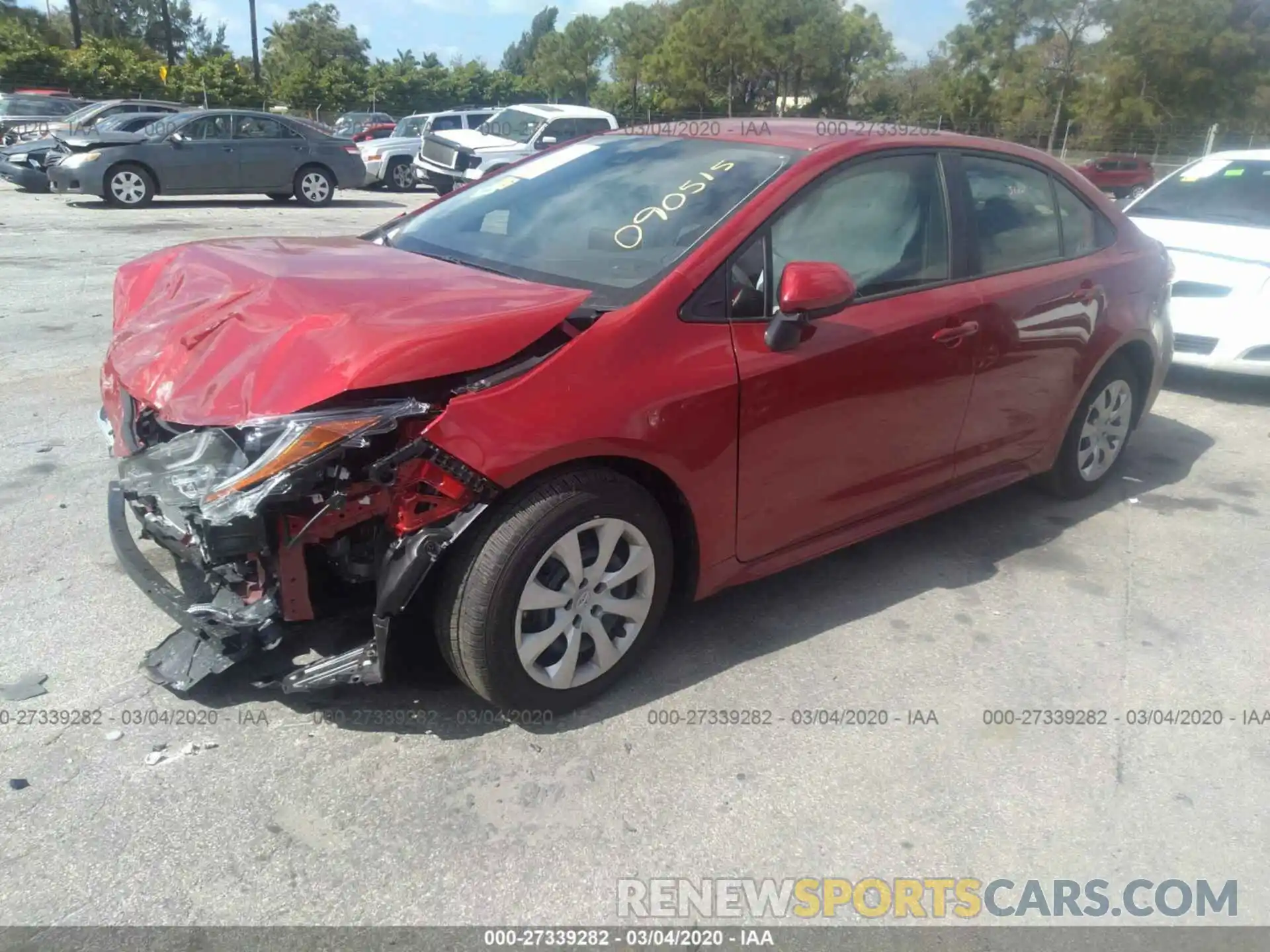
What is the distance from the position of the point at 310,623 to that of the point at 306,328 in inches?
32.4

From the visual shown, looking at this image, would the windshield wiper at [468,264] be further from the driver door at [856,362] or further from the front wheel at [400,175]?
the front wheel at [400,175]

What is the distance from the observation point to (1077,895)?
2.54 metres

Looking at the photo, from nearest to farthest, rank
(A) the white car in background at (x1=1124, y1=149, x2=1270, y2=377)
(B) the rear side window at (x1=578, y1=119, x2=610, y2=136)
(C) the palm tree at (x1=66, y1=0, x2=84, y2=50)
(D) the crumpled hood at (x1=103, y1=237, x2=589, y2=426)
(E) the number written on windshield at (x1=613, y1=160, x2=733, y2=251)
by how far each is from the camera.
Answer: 1. (D) the crumpled hood at (x1=103, y1=237, x2=589, y2=426)
2. (E) the number written on windshield at (x1=613, y1=160, x2=733, y2=251)
3. (A) the white car in background at (x1=1124, y1=149, x2=1270, y2=377)
4. (B) the rear side window at (x1=578, y1=119, x2=610, y2=136)
5. (C) the palm tree at (x1=66, y1=0, x2=84, y2=50)

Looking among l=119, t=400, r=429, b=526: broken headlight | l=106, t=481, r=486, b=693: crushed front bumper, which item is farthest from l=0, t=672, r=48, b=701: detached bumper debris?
l=119, t=400, r=429, b=526: broken headlight

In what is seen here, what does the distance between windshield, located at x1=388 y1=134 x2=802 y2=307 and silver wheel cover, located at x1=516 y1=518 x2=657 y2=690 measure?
0.72 m

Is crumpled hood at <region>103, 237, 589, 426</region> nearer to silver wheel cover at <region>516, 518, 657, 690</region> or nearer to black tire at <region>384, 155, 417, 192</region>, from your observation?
silver wheel cover at <region>516, 518, 657, 690</region>

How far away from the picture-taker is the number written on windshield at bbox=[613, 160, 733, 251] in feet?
11.1

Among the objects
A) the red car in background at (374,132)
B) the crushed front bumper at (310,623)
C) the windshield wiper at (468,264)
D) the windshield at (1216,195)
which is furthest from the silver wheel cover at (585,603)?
the red car in background at (374,132)

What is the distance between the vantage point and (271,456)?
2566mm

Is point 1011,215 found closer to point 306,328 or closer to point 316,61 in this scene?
point 306,328

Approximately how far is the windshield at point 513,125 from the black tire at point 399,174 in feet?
8.23

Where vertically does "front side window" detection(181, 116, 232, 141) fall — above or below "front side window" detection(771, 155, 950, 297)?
above

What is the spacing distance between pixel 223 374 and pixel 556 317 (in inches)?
36.6

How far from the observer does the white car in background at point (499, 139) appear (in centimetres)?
1794
